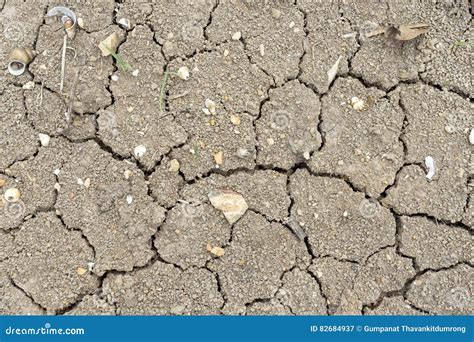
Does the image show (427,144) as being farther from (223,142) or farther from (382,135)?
(223,142)

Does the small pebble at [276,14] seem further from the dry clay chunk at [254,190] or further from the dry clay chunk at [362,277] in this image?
the dry clay chunk at [362,277]

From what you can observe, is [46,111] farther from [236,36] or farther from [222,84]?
[236,36]

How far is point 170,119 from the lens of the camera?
2742mm

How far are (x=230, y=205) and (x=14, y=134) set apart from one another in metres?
1.20

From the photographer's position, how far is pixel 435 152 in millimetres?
2770

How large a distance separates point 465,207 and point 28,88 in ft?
7.95

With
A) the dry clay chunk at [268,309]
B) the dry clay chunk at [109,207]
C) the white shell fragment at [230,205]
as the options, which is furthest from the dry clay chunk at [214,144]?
the dry clay chunk at [268,309]

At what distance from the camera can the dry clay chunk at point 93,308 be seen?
2580 mm

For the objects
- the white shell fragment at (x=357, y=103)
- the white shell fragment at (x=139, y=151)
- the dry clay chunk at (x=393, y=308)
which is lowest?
the dry clay chunk at (x=393, y=308)

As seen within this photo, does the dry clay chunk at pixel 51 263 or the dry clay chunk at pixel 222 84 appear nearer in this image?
the dry clay chunk at pixel 51 263

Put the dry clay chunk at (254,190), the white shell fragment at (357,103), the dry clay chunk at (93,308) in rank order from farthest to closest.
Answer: the white shell fragment at (357,103)
the dry clay chunk at (254,190)
the dry clay chunk at (93,308)

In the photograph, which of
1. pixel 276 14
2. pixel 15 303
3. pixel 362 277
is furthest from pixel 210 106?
pixel 15 303

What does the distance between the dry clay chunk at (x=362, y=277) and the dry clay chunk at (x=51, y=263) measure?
1.18 metres

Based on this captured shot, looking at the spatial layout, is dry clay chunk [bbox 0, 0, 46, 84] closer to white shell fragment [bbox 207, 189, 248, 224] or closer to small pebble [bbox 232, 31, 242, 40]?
small pebble [bbox 232, 31, 242, 40]
